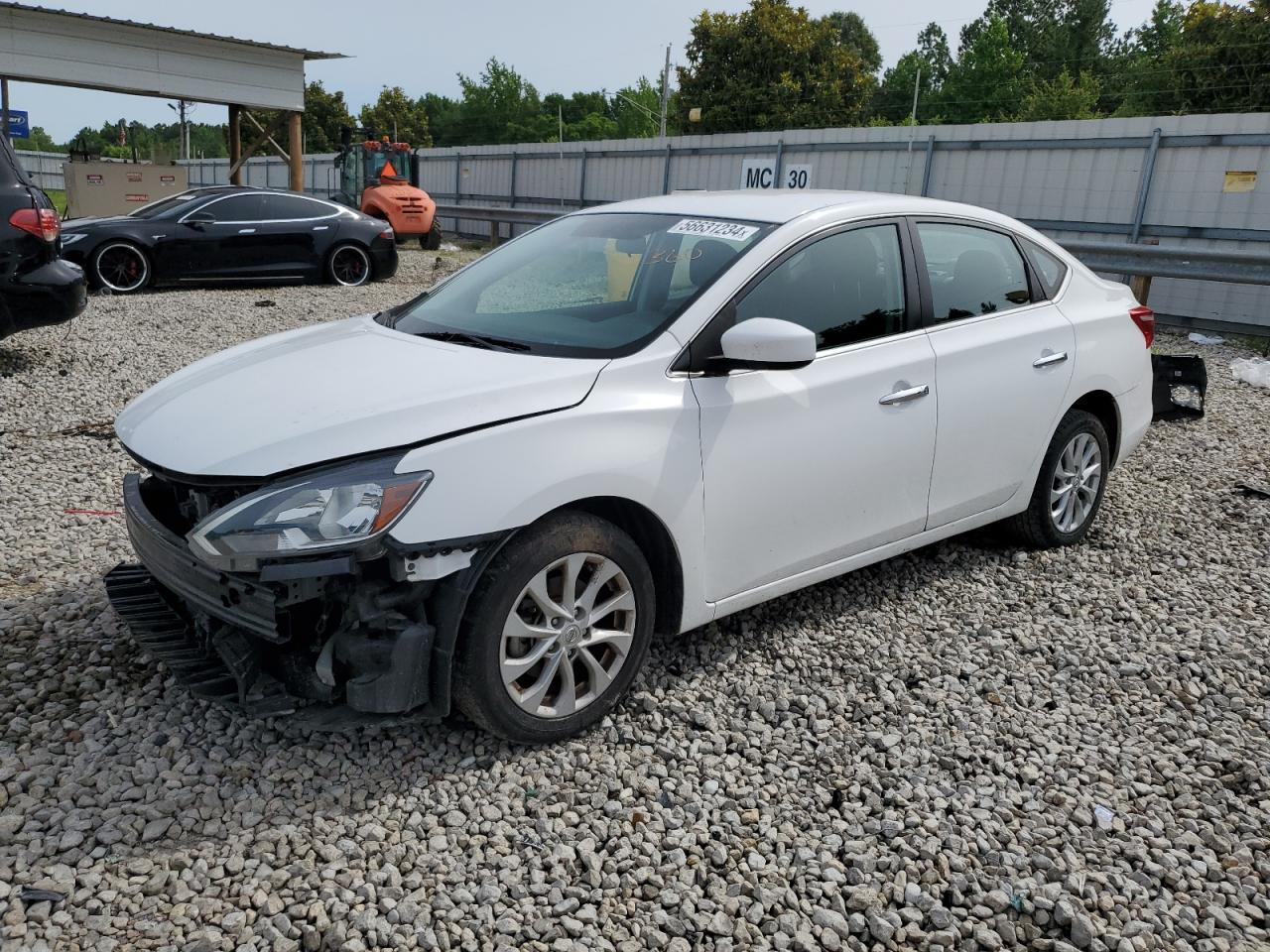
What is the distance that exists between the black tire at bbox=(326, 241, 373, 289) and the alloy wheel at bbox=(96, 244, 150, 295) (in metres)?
2.41

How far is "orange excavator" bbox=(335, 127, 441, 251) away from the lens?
20.6m

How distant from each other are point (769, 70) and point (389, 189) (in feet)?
108

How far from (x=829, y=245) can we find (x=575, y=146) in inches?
905

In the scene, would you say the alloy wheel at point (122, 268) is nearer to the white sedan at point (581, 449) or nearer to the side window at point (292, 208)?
the side window at point (292, 208)

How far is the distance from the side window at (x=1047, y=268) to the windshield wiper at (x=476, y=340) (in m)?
2.65

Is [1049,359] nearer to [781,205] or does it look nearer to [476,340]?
[781,205]

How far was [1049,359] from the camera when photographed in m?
4.62

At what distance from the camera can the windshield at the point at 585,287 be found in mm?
3535

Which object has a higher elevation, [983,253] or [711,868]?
[983,253]

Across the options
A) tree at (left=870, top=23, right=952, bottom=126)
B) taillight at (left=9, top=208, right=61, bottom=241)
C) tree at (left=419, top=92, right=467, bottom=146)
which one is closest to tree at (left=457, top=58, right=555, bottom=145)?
tree at (left=419, top=92, right=467, bottom=146)

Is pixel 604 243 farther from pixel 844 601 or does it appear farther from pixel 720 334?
pixel 844 601

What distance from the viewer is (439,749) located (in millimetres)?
3242

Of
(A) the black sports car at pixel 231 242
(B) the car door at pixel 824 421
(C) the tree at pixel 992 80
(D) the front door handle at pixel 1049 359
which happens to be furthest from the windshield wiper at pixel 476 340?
(C) the tree at pixel 992 80

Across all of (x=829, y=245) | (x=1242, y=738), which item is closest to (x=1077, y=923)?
(x=1242, y=738)
